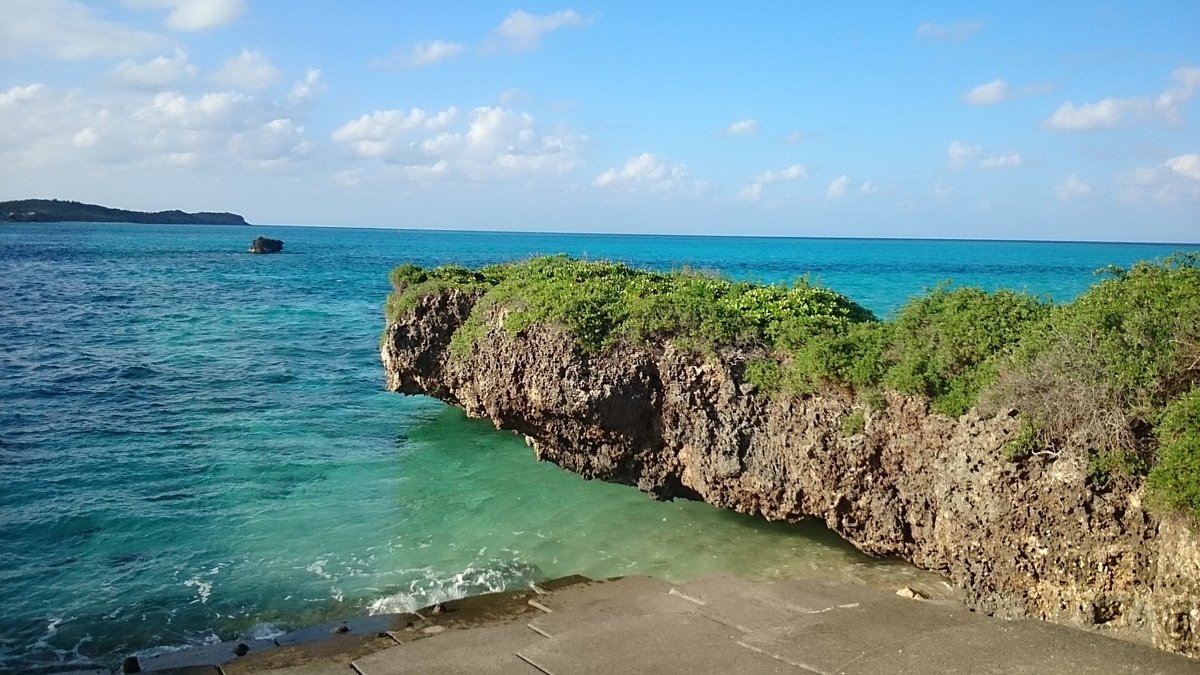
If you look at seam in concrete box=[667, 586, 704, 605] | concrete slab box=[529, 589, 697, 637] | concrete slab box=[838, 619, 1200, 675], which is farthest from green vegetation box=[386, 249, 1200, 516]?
concrete slab box=[529, 589, 697, 637]

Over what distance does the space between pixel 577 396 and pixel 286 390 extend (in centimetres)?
1528

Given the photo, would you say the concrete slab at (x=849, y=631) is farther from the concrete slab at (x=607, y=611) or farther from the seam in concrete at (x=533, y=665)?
the seam in concrete at (x=533, y=665)

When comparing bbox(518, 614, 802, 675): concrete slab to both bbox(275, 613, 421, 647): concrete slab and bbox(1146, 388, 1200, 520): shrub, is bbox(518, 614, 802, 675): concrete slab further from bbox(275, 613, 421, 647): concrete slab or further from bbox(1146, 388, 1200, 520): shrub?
bbox(1146, 388, 1200, 520): shrub

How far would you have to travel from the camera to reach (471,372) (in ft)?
52.2

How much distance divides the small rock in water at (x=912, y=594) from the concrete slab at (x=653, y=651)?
2.69 m

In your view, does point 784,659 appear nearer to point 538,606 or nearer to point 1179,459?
point 538,606

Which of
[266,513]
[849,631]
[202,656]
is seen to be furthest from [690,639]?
[266,513]

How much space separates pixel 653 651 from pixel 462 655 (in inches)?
91.4

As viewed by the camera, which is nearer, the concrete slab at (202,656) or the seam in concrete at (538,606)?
the concrete slab at (202,656)

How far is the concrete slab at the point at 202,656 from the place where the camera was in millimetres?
10125

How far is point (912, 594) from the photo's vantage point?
1112cm

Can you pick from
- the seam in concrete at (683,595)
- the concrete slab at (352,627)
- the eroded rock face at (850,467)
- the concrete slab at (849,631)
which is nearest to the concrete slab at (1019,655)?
the concrete slab at (849,631)

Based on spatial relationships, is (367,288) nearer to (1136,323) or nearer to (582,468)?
(582,468)

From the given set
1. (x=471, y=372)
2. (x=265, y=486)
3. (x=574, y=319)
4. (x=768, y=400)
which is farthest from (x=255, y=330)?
(x=768, y=400)
